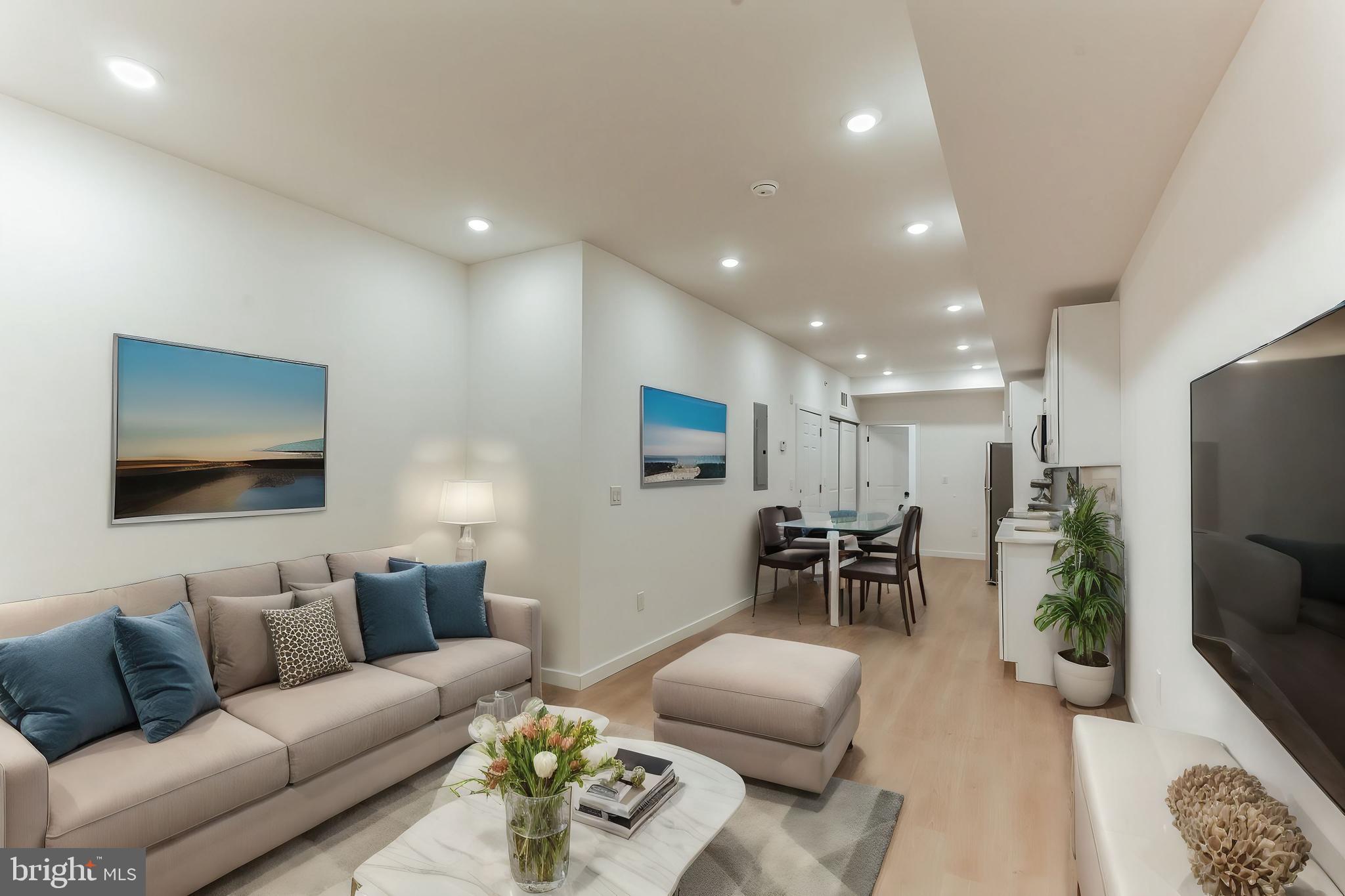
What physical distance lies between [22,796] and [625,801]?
1.53 meters

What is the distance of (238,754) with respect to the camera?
2.08 metres

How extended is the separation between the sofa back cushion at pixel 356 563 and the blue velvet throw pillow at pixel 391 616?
0.20 m

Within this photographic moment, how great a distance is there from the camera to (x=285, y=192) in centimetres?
319

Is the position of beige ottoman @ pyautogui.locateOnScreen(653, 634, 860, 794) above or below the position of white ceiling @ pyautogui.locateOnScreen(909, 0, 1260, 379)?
below

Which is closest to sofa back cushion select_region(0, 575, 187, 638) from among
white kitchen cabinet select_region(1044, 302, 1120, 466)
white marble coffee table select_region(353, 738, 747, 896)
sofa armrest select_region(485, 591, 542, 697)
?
sofa armrest select_region(485, 591, 542, 697)

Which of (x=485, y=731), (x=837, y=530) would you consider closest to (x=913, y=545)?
(x=837, y=530)

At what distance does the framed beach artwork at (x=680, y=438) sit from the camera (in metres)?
4.41

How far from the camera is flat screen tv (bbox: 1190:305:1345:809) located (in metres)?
1.04

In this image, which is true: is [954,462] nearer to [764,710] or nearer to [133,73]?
[764,710]

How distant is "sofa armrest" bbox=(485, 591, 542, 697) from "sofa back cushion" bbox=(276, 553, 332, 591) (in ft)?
2.67

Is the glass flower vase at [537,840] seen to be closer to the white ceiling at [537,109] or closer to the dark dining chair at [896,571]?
the white ceiling at [537,109]

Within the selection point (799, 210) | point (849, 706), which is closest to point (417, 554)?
point (849, 706)

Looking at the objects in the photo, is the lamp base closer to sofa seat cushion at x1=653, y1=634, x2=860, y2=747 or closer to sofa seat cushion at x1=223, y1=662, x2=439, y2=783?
sofa seat cushion at x1=223, y1=662, x2=439, y2=783

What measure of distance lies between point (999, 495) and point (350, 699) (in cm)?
692
